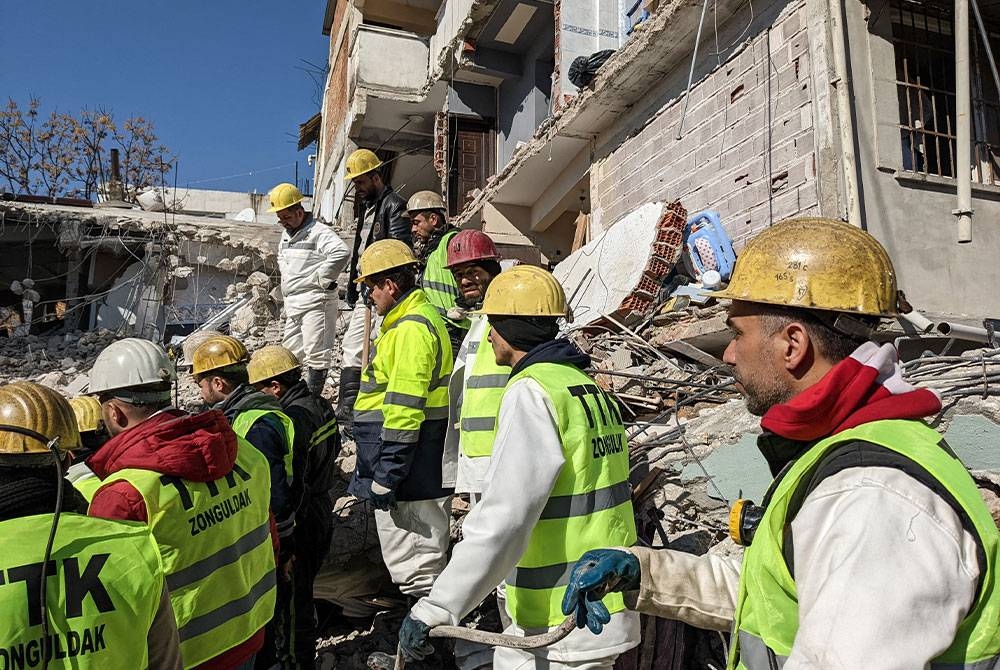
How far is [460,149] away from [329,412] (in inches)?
458

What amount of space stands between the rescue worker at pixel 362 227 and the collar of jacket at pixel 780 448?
461cm

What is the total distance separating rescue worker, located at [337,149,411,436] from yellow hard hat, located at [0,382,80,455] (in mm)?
3979

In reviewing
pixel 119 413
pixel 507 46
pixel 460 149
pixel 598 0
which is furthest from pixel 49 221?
pixel 119 413

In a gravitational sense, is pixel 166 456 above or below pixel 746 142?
below

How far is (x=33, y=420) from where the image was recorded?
1.74m

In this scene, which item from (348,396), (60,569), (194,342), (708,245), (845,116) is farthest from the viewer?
(708,245)

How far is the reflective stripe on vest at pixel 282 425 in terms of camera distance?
3396mm

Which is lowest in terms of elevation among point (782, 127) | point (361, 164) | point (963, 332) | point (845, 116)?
point (963, 332)

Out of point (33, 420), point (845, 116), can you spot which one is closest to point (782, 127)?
point (845, 116)

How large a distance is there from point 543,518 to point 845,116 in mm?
4956

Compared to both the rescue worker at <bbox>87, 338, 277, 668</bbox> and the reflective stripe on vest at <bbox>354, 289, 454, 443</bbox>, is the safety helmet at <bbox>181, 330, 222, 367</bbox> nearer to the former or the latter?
the reflective stripe on vest at <bbox>354, 289, 454, 443</bbox>

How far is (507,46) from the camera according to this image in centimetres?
1452

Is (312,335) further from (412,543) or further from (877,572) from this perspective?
(877,572)

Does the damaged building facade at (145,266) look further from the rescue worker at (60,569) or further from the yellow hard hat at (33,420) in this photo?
the rescue worker at (60,569)
